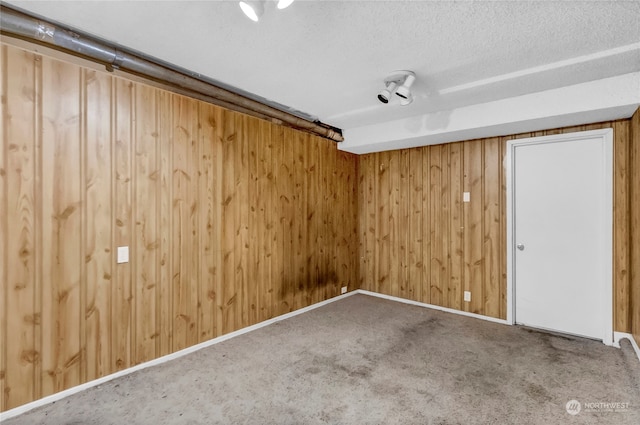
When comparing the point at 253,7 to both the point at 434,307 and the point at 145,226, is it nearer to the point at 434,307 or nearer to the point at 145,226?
the point at 145,226

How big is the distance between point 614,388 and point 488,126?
252cm

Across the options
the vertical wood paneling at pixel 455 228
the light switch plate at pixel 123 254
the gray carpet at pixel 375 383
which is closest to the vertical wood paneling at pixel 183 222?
the gray carpet at pixel 375 383

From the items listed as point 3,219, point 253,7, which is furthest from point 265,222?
point 253,7

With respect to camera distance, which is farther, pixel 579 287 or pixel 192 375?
pixel 579 287

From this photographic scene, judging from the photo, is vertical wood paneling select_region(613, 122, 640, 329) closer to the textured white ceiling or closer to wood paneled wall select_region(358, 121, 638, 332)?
wood paneled wall select_region(358, 121, 638, 332)

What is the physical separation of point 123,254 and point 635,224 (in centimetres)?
461

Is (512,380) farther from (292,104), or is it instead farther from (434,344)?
(292,104)

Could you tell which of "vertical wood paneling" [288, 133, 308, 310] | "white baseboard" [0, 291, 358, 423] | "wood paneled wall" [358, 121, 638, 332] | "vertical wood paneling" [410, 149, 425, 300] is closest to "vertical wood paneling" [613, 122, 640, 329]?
"wood paneled wall" [358, 121, 638, 332]

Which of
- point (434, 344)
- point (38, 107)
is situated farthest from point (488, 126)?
point (38, 107)

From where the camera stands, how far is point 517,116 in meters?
3.07

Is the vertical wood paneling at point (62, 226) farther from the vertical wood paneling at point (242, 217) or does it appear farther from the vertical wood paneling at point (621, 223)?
the vertical wood paneling at point (621, 223)

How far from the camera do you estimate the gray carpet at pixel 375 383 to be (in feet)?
6.50

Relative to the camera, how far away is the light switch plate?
7.93ft

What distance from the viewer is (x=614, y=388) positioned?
227 cm
